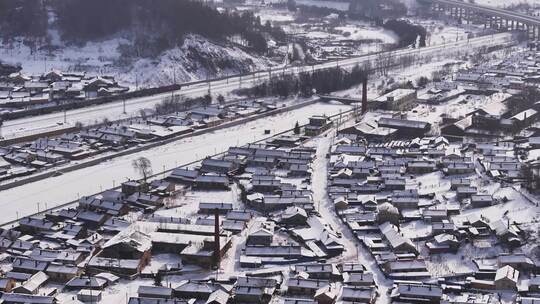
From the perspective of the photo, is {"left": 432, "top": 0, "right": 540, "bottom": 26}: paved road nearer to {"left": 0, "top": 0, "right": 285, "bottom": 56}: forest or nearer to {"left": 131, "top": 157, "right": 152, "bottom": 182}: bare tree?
{"left": 0, "top": 0, "right": 285, "bottom": 56}: forest

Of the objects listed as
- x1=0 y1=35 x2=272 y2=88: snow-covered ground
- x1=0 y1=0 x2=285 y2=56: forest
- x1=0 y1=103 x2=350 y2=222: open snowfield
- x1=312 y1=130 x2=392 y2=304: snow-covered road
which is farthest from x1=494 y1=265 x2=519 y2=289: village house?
x1=0 y1=0 x2=285 y2=56: forest

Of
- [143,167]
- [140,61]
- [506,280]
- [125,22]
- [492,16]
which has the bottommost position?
[506,280]

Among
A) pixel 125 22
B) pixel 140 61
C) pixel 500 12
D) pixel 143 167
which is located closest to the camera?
pixel 143 167

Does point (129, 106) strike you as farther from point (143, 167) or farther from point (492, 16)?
point (492, 16)

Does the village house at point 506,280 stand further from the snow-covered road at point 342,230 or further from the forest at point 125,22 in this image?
the forest at point 125,22

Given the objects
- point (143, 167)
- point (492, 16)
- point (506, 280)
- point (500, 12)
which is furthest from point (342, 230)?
point (492, 16)

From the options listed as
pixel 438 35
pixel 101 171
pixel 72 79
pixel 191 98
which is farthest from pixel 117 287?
pixel 438 35

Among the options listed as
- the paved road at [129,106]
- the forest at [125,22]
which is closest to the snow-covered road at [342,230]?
the paved road at [129,106]
